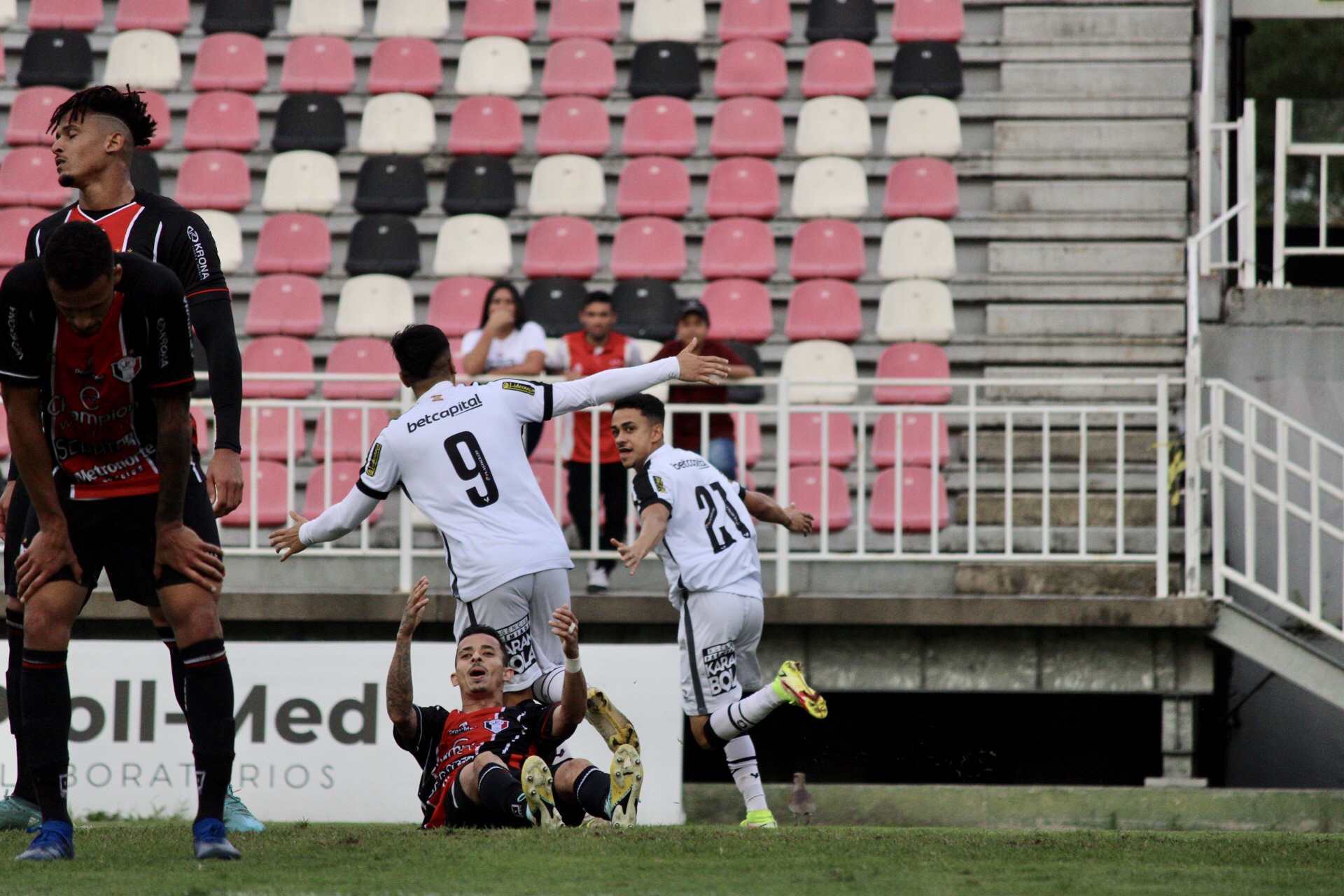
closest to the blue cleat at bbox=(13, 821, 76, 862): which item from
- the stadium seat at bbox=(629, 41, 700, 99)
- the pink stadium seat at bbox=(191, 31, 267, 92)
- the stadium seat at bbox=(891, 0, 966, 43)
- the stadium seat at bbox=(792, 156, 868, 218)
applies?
the stadium seat at bbox=(792, 156, 868, 218)

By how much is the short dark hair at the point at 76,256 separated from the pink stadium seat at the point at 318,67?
A: 8723 mm

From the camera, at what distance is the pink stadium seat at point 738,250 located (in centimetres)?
1092

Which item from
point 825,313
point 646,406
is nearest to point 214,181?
point 825,313

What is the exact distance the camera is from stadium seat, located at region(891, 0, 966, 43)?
38.6 ft

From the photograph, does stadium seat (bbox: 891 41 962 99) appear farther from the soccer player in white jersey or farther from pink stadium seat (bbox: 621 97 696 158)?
the soccer player in white jersey

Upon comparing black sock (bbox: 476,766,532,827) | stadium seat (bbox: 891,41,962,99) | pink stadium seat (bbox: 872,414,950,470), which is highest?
stadium seat (bbox: 891,41,962,99)

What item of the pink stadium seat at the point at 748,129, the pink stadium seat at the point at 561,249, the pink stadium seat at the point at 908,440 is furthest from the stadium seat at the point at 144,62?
the pink stadium seat at the point at 908,440

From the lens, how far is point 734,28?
476 inches

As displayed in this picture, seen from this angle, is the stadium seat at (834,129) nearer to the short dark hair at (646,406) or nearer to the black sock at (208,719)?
the short dark hair at (646,406)

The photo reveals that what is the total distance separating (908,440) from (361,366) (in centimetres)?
365

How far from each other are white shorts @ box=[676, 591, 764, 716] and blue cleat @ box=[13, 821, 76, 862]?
3.27 meters

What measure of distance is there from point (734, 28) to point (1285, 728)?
21.0ft

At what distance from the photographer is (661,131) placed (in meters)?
11.6

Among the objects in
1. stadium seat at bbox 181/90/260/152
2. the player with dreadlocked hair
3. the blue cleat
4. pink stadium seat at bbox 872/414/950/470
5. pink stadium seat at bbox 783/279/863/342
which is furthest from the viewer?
stadium seat at bbox 181/90/260/152
